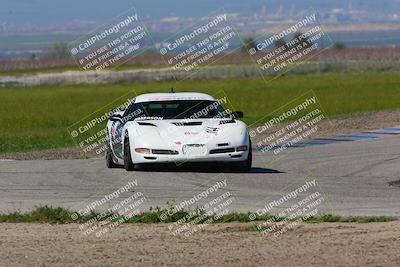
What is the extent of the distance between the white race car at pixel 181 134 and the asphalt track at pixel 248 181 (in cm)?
26

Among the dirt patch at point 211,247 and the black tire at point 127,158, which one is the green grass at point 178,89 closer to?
the black tire at point 127,158

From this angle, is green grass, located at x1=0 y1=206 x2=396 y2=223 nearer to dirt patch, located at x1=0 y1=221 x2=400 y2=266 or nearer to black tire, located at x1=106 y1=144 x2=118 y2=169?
dirt patch, located at x1=0 y1=221 x2=400 y2=266

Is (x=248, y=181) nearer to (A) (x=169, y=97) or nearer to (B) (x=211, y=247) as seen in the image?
(A) (x=169, y=97)

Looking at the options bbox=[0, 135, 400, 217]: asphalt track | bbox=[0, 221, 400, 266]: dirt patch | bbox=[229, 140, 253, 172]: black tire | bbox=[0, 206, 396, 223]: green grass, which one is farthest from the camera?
bbox=[229, 140, 253, 172]: black tire

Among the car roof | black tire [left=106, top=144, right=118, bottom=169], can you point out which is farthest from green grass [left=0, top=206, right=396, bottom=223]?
black tire [left=106, top=144, right=118, bottom=169]

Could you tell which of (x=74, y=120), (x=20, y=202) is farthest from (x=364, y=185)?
(x=74, y=120)

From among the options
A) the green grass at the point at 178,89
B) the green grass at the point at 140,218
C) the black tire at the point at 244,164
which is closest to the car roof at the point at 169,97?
the black tire at the point at 244,164

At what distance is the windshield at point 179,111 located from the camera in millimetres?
21859

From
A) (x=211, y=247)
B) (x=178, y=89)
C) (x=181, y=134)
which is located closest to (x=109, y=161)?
(x=181, y=134)

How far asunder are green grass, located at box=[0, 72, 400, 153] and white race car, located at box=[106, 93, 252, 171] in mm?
8061

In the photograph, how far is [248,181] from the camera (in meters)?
19.8

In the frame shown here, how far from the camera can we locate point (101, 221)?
14180 millimetres

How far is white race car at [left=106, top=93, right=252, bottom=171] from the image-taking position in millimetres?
20875

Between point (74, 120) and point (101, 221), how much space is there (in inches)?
1182
